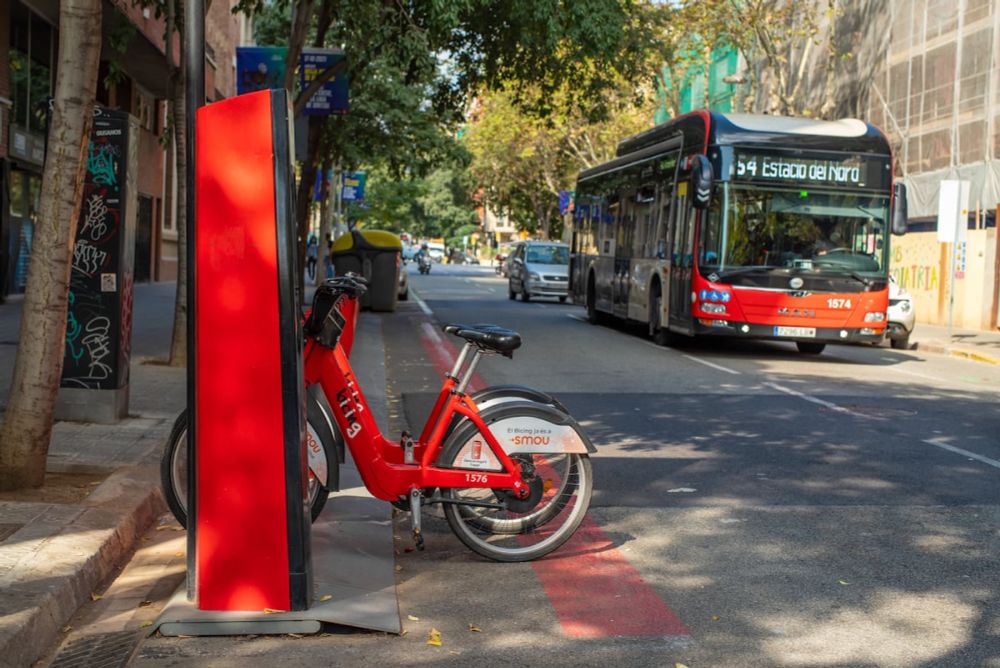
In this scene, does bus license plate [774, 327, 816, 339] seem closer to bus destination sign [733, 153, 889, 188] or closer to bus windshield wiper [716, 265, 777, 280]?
bus windshield wiper [716, 265, 777, 280]

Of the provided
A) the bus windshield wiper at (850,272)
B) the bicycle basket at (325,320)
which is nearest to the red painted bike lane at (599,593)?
the bicycle basket at (325,320)

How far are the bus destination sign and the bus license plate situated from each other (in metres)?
1.97

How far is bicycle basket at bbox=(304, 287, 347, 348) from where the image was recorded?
5.78 m

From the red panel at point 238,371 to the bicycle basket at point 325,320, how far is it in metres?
0.92

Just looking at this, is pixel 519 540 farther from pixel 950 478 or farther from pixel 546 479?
pixel 950 478

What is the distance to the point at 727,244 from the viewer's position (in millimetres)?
18031

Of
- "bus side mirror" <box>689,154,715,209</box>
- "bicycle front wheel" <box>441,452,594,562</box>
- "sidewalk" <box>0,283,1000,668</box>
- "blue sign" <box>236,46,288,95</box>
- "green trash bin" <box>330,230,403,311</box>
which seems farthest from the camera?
"green trash bin" <box>330,230,403,311</box>

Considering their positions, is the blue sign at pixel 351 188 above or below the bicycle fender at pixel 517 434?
above

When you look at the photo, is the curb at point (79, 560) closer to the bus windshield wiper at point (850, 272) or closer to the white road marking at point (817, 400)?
the white road marking at point (817, 400)

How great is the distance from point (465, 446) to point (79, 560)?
167 cm

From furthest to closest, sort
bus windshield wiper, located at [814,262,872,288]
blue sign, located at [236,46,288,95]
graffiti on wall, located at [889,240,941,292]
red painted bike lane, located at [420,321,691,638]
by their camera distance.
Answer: graffiti on wall, located at [889,240,941,292] → bus windshield wiper, located at [814,262,872,288] → blue sign, located at [236,46,288,95] → red painted bike lane, located at [420,321,691,638]

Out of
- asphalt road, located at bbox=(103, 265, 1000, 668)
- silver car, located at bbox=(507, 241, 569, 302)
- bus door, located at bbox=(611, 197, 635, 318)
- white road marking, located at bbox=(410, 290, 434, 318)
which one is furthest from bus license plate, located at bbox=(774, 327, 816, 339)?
silver car, located at bbox=(507, 241, 569, 302)

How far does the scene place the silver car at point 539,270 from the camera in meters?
37.0

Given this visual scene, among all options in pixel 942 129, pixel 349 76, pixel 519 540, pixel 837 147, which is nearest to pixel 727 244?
pixel 837 147
